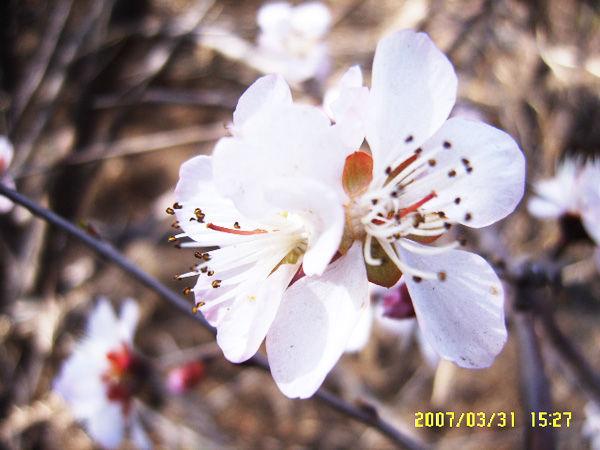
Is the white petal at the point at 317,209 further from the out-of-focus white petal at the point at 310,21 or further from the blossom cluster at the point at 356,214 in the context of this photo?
the out-of-focus white petal at the point at 310,21

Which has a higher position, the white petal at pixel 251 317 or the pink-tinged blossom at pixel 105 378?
the white petal at pixel 251 317

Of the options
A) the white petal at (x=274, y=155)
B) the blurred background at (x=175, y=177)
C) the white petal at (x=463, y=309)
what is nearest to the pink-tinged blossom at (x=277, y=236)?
the white petal at (x=274, y=155)

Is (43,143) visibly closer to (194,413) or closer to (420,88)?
(194,413)

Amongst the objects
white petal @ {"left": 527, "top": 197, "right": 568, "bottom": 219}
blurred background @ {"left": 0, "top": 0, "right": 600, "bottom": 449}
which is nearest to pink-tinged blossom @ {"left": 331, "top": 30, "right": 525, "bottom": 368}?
white petal @ {"left": 527, "top": 197, "right": 568, "bottom": 219}

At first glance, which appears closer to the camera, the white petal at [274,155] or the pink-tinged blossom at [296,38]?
the white petal at [274,155]

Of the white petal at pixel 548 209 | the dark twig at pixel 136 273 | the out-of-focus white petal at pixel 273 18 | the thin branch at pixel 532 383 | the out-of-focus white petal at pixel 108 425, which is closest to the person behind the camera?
the dark twig at pixel 136 273

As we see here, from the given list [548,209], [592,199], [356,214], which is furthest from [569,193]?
[356,214]

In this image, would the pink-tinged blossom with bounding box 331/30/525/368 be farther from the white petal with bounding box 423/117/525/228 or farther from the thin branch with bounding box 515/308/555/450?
the thin branch with bounding box 515/308/555/450

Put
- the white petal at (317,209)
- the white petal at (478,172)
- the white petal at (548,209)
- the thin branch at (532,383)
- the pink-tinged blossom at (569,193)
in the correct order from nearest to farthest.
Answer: the white petal at (317,209) < the white petal at (478,172) < the thin branch at (532,383) < the pink-tinged blossom at (569,193) < the white petal at (548,209)

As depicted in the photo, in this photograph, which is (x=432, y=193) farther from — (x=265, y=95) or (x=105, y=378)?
(x=105, y=378)
